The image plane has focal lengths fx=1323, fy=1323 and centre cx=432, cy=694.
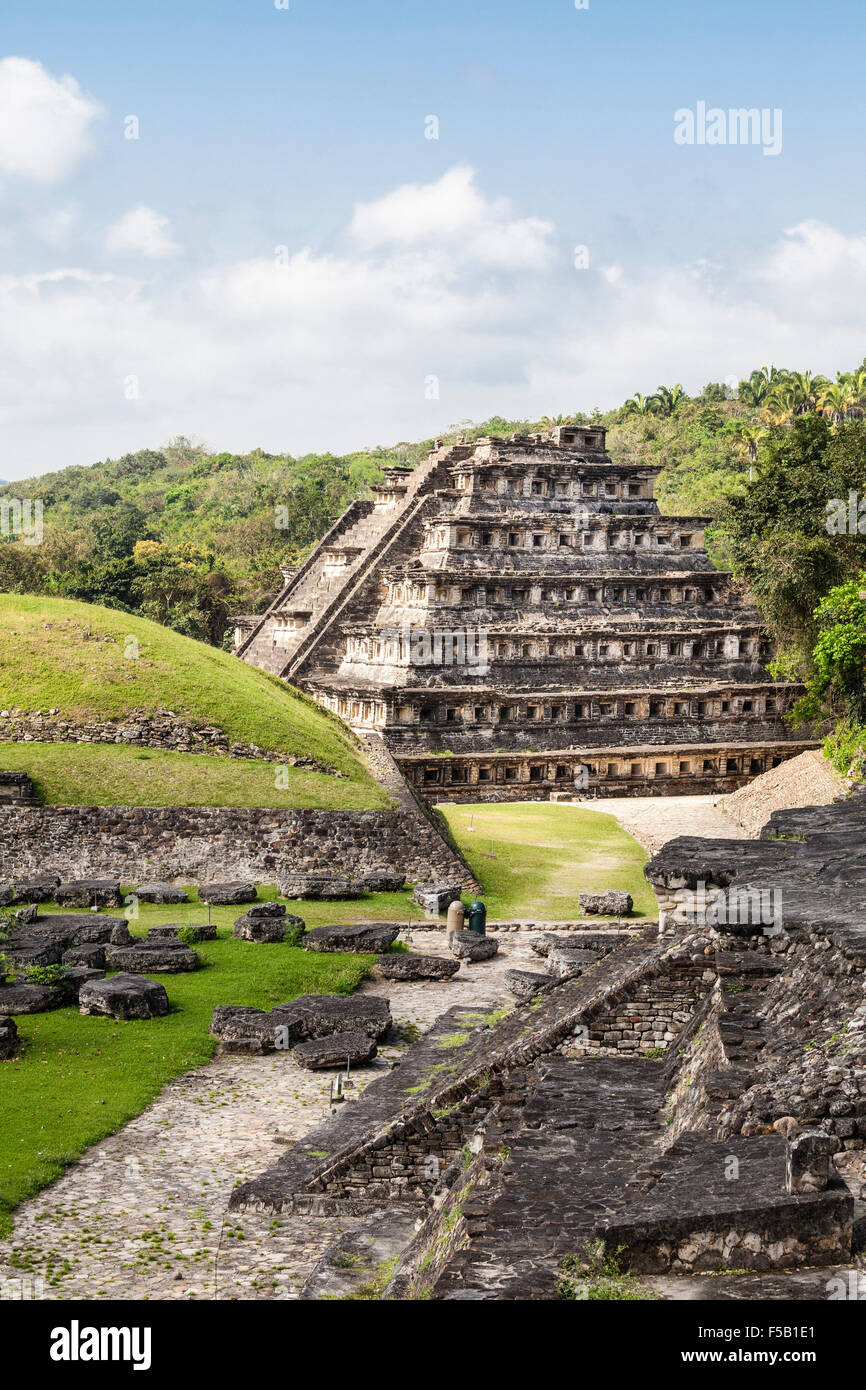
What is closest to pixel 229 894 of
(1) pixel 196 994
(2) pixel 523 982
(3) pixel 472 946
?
(3) pixel 472 946

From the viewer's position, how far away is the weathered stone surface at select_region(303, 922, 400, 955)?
2011 centimetres

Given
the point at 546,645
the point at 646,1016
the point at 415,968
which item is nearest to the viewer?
the point at 646,1016

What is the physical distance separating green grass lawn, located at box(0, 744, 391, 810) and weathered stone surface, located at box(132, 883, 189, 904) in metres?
2.85

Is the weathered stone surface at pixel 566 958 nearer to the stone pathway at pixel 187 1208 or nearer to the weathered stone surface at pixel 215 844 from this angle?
the stone pathway at pixel 187 1208

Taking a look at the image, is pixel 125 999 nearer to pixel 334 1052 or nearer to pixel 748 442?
pixel 334 1052

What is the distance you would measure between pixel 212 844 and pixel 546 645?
19.6 m

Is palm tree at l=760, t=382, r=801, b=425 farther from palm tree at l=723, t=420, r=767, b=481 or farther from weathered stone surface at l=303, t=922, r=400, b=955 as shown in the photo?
weathered stone surface at l=303, t=922, r=400, b=955

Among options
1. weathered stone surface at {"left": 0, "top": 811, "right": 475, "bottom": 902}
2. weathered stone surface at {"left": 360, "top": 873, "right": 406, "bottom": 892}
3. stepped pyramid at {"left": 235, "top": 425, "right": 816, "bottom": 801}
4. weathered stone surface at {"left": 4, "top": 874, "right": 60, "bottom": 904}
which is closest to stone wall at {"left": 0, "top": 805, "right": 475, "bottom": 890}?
weathered stone surface at {"left": 0, "top": 811, "right": 475, "bottom": 902}

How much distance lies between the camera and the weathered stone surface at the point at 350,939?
792 inches

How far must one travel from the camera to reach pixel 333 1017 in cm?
1614

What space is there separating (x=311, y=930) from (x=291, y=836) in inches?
174

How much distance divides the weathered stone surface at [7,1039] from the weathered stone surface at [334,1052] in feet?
10.3

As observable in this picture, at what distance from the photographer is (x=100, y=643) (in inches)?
1229
